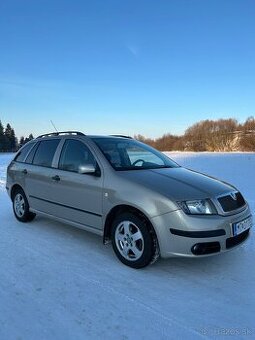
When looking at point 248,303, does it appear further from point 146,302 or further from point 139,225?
point 139,225

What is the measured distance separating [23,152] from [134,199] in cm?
338

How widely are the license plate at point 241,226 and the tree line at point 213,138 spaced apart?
4706 centimetres

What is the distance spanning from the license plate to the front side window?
1.99 m

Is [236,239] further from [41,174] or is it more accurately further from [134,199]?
[41,174]

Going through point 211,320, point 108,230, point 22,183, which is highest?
point 22,183

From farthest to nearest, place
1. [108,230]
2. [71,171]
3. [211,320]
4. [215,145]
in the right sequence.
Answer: [215,145] → [71,171] → [108,230] → [211,320]

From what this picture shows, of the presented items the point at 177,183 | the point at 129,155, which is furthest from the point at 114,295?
the point at 129,155

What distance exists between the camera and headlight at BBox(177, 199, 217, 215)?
405 cm

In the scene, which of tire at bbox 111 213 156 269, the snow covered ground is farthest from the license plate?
tire at bbox 111 213 156 269

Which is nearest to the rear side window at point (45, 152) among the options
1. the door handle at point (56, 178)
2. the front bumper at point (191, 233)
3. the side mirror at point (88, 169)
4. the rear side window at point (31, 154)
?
the rear side window at point (31, 154)

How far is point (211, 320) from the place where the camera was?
3.24m

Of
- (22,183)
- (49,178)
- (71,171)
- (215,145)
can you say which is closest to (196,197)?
(71,171)

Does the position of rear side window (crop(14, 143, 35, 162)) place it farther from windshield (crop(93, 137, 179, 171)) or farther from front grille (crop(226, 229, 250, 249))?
front grille (crop(226, 229, 250, 249))

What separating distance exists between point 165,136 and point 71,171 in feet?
294
